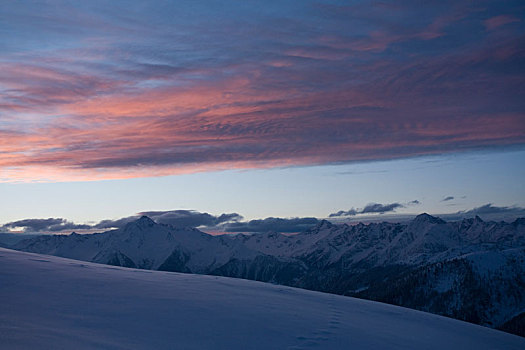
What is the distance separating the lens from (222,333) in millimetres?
9508

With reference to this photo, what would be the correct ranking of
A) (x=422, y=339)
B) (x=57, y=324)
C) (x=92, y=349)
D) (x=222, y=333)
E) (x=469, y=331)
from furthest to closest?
(x=469, y=331) < (x=422, y=339) < (x=222, y=333) < (x=57, y=324) < (x=92, y=349)

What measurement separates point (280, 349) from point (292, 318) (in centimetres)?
286

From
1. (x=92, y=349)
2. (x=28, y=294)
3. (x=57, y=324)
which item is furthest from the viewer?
(x=28, y=294)

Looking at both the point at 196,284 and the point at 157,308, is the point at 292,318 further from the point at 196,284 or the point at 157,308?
the point at 196,284

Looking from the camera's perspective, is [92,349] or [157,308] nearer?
[92,349]

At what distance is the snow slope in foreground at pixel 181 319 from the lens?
843 cm

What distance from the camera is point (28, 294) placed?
418 inches

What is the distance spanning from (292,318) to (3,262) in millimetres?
9522

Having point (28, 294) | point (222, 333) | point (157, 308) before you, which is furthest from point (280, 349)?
point (28, 294)

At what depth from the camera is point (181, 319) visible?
1027cm

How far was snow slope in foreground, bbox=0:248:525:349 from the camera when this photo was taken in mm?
8430

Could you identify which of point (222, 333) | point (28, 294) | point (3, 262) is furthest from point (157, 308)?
point (3, 262)

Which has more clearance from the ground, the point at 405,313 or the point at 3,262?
the point at 3,262

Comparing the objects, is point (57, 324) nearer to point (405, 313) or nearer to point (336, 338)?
point (336, 338)
